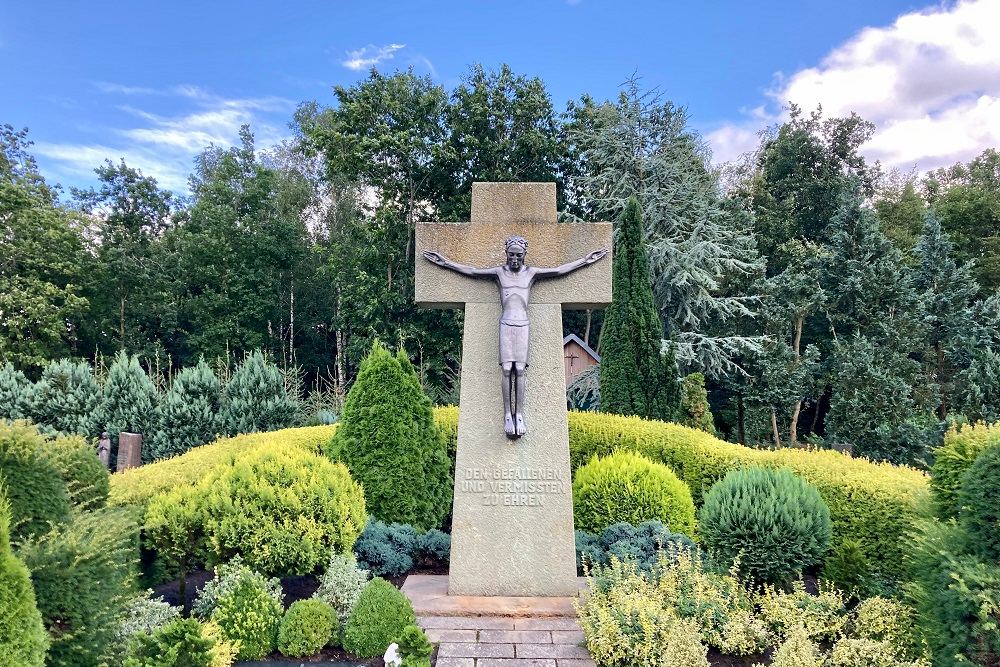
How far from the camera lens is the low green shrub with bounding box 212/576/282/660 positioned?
382cm

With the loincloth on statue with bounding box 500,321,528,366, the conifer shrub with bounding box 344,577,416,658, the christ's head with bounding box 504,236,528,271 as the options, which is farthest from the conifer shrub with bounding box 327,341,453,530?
the conifer shrub with bounding box 344,577,416,658

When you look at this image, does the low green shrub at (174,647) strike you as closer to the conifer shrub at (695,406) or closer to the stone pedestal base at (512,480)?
the stone pedestal base at (512,480)

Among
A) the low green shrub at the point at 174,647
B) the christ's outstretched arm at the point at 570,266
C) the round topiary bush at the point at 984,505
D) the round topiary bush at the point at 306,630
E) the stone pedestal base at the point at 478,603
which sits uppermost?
the christ's outstretched arm at the point at 570,266

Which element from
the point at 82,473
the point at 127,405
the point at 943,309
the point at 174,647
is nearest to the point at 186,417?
the point at 127,405

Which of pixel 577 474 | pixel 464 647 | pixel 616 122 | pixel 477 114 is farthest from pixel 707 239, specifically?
pixel 464 647

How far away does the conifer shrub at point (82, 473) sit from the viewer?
12.8 feet

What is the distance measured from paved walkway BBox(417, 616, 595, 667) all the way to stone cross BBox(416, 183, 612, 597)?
0.62 meters

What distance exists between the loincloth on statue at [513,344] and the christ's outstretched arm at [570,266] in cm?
57

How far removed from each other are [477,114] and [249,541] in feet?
56.1

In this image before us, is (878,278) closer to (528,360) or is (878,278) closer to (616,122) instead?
(616,122)

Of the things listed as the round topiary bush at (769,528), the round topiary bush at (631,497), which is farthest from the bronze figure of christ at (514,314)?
the round topiary bush at (769,528)

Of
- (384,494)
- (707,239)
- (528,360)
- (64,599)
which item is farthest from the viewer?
(707,239)

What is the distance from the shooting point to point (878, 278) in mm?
16125

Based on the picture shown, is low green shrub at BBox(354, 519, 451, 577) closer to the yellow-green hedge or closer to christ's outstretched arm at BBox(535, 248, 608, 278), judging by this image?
the yellow-green hedge
